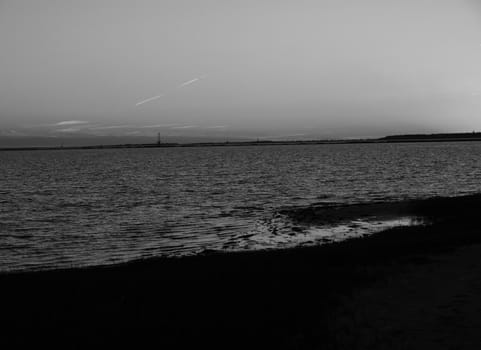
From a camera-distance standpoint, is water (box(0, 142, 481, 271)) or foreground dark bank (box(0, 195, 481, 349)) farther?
water (box(0, 142, 481, 271))

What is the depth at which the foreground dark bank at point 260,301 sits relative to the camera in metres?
9.81

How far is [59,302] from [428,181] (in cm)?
6571

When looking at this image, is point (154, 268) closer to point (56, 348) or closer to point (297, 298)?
point (297, 298)

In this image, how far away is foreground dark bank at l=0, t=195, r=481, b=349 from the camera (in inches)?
386

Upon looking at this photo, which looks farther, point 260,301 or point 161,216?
point 161,216

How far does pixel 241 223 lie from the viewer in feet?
117

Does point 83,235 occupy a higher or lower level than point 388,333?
lower

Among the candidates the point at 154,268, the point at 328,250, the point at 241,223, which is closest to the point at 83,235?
the point at 241,223

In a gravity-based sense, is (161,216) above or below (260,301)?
below

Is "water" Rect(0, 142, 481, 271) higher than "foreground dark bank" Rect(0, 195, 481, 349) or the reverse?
the reverse

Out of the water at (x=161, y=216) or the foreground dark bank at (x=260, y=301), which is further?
the water at (x=161, y=216)

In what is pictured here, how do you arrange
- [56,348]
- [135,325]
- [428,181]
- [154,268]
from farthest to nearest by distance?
[428,181], [154,268], [135,325], [56,348]

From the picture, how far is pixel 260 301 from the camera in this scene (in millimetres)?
12117

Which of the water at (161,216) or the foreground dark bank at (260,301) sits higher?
the foreground dark bank at (260,301)
